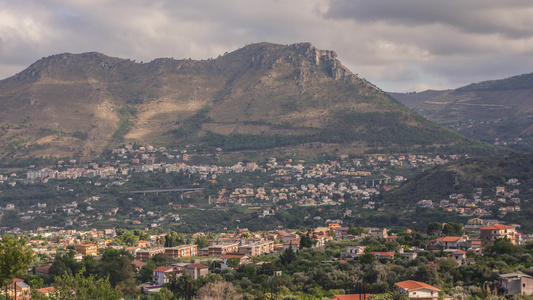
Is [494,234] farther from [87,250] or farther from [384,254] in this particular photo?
[87,250]

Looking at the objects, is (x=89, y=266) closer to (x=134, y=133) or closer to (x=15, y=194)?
(x=15, y=194)

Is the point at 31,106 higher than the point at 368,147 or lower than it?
higher

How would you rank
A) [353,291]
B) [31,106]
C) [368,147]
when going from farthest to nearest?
[31,106] < [368,147] < [353,291]

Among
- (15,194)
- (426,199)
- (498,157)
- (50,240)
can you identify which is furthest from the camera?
(15,194)

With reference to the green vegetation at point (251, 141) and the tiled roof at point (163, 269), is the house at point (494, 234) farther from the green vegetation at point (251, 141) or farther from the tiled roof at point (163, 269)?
the green vegetation at point (251, 141)

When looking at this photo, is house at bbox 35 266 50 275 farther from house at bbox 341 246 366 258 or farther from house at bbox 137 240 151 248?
house at bbox 341 246 366 258

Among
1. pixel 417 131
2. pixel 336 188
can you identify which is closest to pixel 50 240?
pixel 336 188

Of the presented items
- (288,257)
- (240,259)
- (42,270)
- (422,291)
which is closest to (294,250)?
(240,259)

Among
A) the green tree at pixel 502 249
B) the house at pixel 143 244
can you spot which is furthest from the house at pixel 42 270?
the green tree at pixel 502 249
